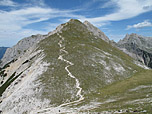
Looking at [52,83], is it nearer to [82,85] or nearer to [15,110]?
[82,85]

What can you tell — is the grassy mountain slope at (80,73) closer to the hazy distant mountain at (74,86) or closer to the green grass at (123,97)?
the hazy distant mountain at (74,86)

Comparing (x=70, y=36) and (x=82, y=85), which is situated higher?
(x=70, y=36)

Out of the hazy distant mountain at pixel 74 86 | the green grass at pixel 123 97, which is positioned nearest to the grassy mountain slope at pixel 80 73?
the hazy distant mountain at pixel 74 86

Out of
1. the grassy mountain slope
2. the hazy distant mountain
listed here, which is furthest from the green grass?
the grassy mountain slope

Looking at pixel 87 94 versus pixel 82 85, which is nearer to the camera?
pixel 87 94

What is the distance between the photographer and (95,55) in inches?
3455

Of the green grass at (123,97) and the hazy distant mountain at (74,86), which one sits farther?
the hazy distant mountain at (74,86)

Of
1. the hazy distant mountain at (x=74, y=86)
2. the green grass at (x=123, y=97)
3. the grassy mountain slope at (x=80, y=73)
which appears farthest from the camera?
the grassy mountain slope at (x=80, y=73)

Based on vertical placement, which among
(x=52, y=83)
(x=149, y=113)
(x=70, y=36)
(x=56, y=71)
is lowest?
(x=149, y=113)

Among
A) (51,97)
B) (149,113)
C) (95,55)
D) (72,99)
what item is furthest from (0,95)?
(149,113)

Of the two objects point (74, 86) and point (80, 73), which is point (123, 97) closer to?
point (74, 86)

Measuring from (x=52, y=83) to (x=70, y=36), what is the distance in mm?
72853

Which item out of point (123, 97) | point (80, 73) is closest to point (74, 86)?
point (80, 73)

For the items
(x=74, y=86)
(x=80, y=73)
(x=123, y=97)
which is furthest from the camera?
(x=80, y=73)
